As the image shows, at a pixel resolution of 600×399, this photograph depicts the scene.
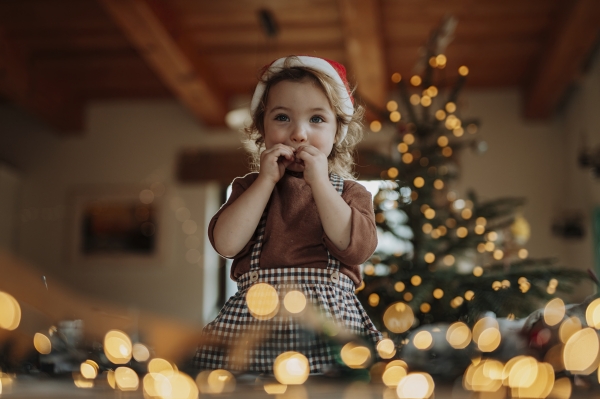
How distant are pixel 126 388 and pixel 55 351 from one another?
9 centimetres

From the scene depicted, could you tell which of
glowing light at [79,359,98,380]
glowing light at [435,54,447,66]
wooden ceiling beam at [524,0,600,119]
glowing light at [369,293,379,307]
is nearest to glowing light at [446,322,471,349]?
glowing light at [79,359,98,380]

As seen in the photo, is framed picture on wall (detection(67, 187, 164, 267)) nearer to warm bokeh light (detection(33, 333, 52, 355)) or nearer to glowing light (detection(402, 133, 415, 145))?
glowing light (detection(402, 133, 415, 145))

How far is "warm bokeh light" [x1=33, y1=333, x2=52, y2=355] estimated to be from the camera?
23.3 inches

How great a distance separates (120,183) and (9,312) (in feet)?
15.3

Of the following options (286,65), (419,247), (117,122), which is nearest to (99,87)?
(117,122)

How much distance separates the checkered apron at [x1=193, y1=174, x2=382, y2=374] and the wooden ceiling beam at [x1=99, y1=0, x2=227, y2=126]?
2.79m

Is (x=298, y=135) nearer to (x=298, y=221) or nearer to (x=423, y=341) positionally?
(x=298, y=221)

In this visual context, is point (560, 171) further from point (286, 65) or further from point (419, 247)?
point (286, 65)

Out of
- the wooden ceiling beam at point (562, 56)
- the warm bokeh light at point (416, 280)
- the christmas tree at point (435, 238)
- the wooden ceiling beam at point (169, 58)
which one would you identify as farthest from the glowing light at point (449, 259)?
the wooden ceiling beam at point (169, 58)

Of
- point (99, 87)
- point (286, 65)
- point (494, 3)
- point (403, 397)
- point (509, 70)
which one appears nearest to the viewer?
point (403, 397)

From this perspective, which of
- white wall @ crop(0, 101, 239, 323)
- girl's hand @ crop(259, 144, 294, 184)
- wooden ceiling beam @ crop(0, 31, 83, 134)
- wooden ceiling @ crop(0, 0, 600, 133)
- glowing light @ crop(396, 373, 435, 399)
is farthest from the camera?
white wall @ crop(0, 101, 239, 323)

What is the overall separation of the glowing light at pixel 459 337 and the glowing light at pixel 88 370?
0.36m

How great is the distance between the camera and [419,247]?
2238 millimetres

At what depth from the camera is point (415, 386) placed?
0.54 meters
